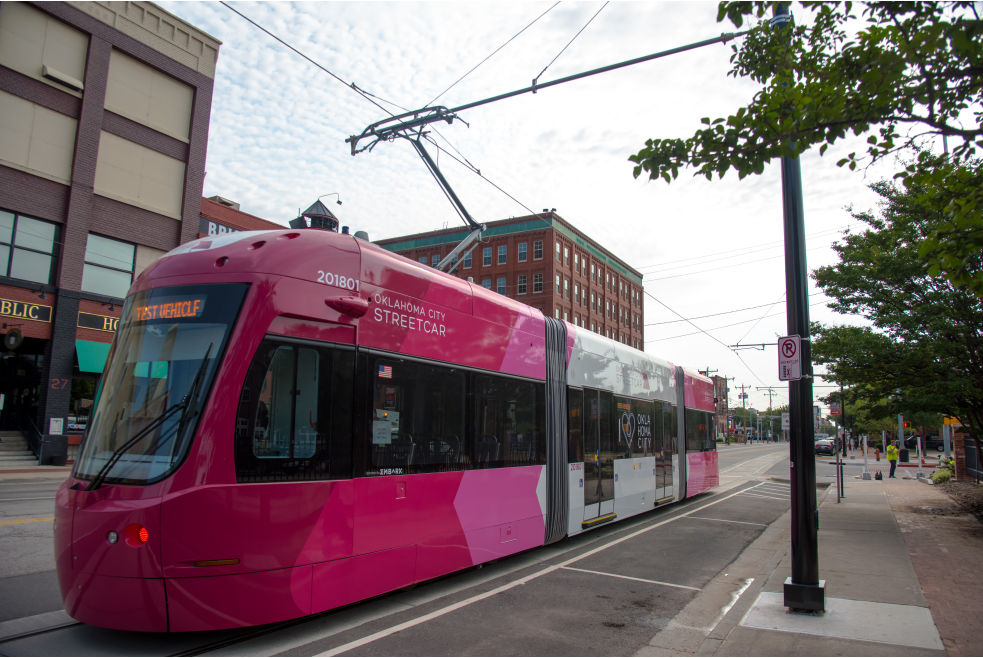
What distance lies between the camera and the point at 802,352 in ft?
21.6

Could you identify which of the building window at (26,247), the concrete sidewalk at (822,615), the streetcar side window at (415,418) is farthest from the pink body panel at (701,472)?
the building window at (26,247)

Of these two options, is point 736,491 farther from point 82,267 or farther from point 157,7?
point 157,7

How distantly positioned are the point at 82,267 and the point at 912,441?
246 ft

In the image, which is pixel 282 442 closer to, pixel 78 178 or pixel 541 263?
pixel 78 178

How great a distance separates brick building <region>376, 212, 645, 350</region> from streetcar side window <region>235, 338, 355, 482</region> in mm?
48318

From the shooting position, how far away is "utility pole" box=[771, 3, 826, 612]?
617 cm

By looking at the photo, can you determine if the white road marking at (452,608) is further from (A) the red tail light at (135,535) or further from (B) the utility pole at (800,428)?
(A) the red tail light at (135,535)

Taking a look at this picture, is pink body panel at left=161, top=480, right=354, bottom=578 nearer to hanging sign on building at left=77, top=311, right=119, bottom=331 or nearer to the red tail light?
the red tail light

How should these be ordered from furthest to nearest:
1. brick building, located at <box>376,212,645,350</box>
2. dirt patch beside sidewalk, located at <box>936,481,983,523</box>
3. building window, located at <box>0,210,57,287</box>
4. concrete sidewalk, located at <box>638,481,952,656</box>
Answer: brick building, located at <box>376,212,645,350</box>
building window, located at <box>0,210,57,287</box>
dirt patch beside sidewalk, located at <box>936,481,983,523</box>
concrete sidewalk, located at <box>638,481,952,656</box>

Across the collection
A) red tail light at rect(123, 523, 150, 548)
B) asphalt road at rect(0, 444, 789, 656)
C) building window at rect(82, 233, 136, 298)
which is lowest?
asphalt road at rect(0, 444, 789, 656)

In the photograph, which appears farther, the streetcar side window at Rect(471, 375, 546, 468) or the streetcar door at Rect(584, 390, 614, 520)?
the streetcar door at Rect(584, 390, 614, 520)

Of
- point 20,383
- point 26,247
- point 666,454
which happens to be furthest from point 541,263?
point 666,454

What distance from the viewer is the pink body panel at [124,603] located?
4.52 metres

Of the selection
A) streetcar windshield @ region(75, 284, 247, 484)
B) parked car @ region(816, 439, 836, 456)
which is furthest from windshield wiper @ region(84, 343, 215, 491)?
parked car @ region(816, 439, 836, 456)
